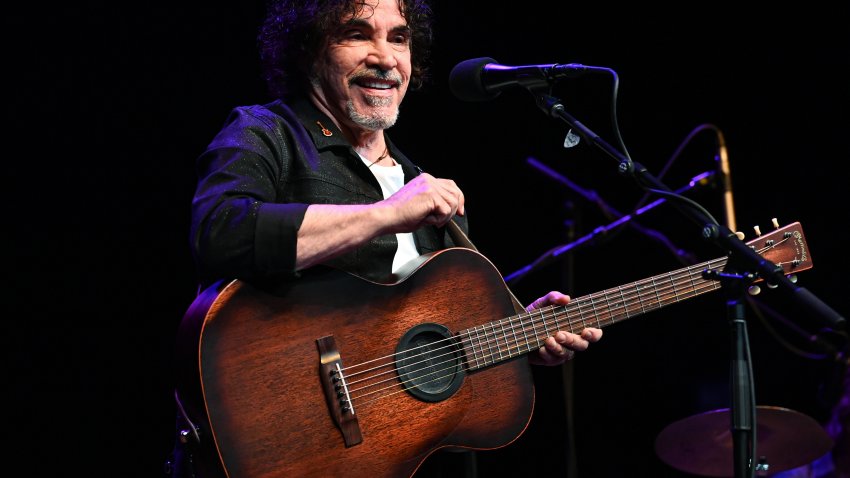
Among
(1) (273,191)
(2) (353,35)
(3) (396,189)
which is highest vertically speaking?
(2) (353,35)

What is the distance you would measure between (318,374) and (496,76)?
1154 mm

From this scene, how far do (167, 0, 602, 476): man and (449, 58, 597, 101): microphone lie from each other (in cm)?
32

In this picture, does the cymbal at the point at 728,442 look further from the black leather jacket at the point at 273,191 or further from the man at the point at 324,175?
the black leather jacket at the point at 273,191

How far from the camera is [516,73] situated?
2484 mm

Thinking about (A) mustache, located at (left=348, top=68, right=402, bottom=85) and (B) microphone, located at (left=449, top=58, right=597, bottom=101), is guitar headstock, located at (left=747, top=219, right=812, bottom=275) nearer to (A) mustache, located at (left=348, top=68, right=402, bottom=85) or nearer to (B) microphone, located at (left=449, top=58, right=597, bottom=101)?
(B) microphone, located at (left=449, top=58, right=597, bottom=101)

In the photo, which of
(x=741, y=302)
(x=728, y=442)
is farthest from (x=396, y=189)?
(x=728, y=442)

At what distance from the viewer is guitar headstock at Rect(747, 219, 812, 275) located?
106 inches

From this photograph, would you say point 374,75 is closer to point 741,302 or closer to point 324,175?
point 324,175

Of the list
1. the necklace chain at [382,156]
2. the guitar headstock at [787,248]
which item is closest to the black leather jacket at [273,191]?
the necklace chain at [382,156]

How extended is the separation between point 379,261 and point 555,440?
3266 millimetres

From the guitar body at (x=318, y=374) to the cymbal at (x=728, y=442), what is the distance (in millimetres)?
1965

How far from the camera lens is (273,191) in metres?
2.39

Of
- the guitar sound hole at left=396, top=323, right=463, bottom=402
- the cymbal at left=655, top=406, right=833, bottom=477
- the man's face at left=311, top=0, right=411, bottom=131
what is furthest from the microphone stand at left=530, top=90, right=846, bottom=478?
the cymbal at left=655, top=406, right=833, bottom=477

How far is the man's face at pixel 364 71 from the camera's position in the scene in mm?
2803
